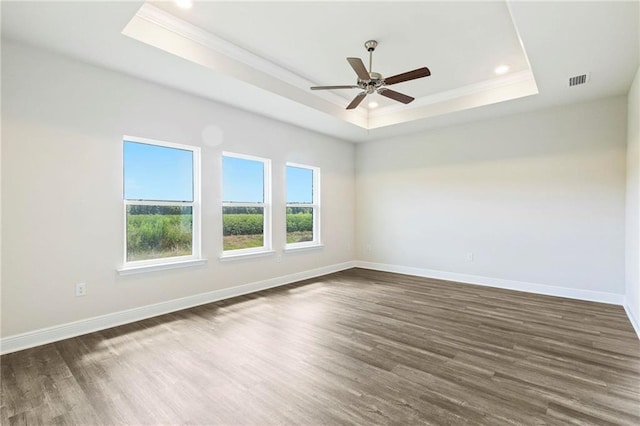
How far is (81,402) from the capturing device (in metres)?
1.90

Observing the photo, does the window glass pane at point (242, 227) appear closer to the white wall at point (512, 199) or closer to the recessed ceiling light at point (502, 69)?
the white wall at point (512, 199)

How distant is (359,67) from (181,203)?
8.83ft

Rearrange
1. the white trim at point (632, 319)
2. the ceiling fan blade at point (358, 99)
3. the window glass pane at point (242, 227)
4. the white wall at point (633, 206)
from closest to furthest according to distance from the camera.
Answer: the white trim at point (632, 319) → the white wall at point (633, 206) → the ceiling fan blade at point (358, 99) → the window glass pane at point (242, 227)

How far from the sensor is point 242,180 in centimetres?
462

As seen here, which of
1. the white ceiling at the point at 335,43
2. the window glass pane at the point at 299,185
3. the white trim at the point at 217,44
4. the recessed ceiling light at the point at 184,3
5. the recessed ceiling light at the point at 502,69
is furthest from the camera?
the window glass pane at the point at 299,185

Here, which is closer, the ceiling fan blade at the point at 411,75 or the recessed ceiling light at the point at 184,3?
the recessed ceiling light at the point at 184,3

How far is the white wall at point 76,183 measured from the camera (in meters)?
2.66

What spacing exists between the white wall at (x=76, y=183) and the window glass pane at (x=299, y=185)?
57.9 inches

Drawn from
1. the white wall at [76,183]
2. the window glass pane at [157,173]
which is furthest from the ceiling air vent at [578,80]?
the window glass pane at [157,173]

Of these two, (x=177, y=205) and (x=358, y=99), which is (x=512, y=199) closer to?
(x=358, y=99)

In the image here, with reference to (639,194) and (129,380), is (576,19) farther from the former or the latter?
(129,380)

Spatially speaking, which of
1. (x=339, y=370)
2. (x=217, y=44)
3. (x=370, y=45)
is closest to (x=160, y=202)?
(x=217, y=44)


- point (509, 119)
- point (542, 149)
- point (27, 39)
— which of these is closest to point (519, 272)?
point (542, 149)

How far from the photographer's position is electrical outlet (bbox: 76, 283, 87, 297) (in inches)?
117
